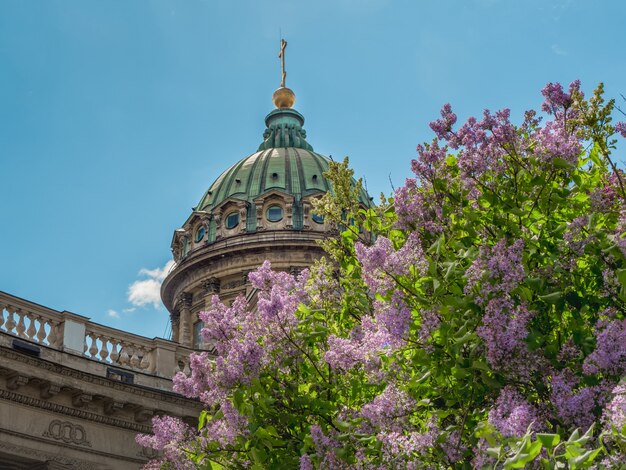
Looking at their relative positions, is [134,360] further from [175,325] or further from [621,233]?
[175,325]

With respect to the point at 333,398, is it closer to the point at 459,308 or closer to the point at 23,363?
the point at 459,308

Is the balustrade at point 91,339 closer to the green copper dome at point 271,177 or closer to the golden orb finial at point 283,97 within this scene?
the green copper dome at point 271,177

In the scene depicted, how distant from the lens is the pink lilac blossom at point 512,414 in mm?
8547

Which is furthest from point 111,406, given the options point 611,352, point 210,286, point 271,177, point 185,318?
point 271,177

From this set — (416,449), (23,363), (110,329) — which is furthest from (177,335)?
(416,449)

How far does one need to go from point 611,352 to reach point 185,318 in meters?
41.2

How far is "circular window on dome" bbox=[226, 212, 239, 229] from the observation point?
51006 millimetres

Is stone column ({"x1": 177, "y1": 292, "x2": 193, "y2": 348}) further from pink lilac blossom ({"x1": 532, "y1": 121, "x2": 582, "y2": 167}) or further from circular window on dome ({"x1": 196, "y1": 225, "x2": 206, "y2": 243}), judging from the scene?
pink lilac blossom ({"x1": 532, "y1": 121, "x2": 582, "y2": 167})

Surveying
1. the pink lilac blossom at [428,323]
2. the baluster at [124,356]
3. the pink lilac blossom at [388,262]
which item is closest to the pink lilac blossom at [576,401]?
the pink lilac blossom at [428,323]

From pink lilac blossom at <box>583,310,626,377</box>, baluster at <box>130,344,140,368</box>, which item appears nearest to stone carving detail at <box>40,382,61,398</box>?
baluster at <box>130,344,140,368</box>

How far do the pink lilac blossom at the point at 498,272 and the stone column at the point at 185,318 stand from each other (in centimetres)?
3927

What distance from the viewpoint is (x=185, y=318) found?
49438mm

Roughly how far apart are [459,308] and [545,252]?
1.26m

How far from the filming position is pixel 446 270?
1065 centimetres
